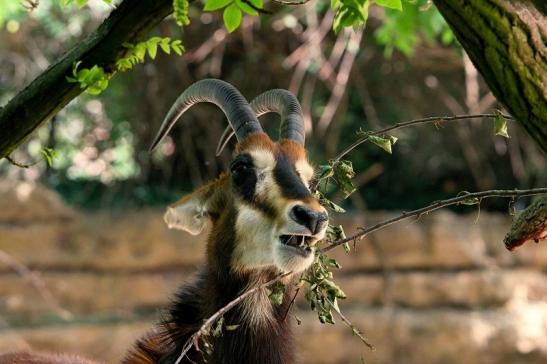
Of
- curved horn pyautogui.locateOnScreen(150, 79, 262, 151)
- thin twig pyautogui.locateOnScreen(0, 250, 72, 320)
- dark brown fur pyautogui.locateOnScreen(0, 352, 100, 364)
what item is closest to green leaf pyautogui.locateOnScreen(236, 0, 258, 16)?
curved horn pyautogui.locateOnScreen(150, 79, 262, 151)

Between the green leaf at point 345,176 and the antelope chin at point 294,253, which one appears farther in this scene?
the antelope chin at point 294,253

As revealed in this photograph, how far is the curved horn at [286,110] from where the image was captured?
437 centimetres

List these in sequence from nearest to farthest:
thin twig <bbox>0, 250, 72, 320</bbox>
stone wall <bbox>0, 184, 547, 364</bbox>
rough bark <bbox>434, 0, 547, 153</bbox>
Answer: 1. rough bark <bbox>434, 0, 547, 153</bbox>
2. thin twig <bbox>0, 250, 72, 320</bbox>
3. stone wall <bbox>0, 184, 547, 364</bbox>

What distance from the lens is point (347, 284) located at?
9.48 m

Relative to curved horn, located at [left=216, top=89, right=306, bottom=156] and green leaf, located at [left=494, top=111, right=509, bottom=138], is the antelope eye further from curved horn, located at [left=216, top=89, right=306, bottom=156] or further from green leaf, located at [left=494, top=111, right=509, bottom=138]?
green leaf, located at [left=494, top=111, right=509, bottom=138]

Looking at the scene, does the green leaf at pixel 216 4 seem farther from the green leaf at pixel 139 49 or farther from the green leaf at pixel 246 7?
the green leaf at pixel 139 49

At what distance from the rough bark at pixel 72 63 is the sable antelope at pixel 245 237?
1.14m

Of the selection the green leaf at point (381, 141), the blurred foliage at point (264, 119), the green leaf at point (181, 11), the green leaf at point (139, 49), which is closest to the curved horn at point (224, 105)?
the green leaf at point (381, 141)

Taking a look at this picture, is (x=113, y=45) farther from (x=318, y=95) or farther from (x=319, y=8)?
(x=318, y=95)

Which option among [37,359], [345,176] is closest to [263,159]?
[345,176]

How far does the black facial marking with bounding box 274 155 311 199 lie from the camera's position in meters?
3.77

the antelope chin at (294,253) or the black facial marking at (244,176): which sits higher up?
the black facial marking at (244,176)

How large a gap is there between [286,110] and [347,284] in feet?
17.3

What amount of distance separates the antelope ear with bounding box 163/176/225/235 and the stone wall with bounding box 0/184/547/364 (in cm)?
478
